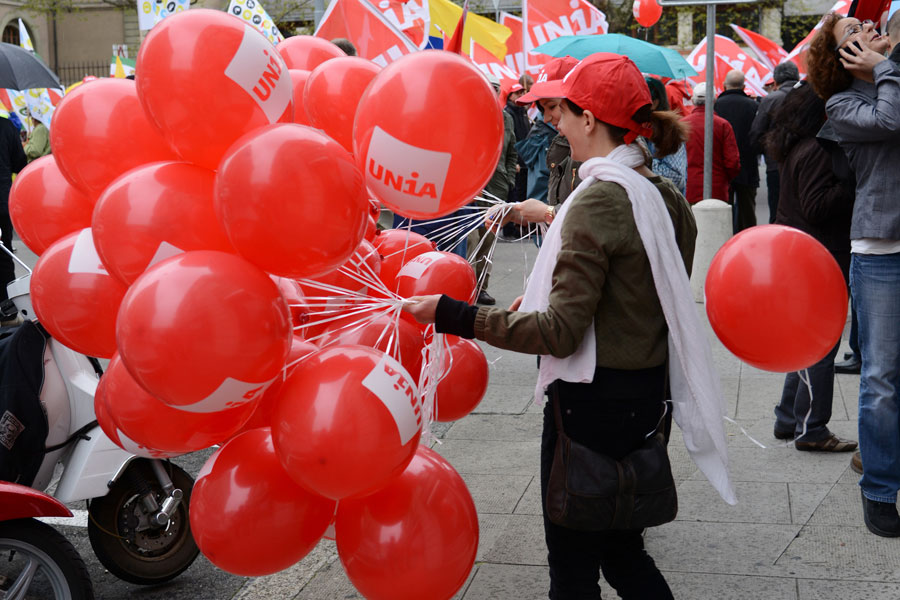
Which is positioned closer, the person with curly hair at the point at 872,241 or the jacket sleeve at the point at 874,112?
the jacket sleeve at the point at 874,112

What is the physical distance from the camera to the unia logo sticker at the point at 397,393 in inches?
100

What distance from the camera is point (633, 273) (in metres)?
2.91

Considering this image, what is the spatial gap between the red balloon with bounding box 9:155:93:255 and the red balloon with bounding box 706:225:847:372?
2.01 m

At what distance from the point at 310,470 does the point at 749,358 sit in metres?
1.39

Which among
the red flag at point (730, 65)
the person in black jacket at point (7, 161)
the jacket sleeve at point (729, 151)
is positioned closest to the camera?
the person in black jacket at point (7, 161)

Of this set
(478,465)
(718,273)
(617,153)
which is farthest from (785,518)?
(617,153)

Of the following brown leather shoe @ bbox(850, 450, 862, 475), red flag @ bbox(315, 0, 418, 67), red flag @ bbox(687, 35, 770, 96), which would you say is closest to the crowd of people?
brown leather shoe @ bbox(850, 450, 862, 475)

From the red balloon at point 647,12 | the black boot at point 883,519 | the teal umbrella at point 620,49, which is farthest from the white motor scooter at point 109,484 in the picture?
the red balloon at point 647,12

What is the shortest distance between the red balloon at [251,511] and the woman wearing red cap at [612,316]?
1.92 ft

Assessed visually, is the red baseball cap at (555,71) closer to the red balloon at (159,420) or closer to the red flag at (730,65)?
the red balloon at (159,420)

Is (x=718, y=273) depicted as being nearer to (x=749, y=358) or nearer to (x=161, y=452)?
(x=749, y=358)

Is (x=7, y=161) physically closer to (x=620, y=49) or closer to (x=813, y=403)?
(x=620, y=49)

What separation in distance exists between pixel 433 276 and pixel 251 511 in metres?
0.99

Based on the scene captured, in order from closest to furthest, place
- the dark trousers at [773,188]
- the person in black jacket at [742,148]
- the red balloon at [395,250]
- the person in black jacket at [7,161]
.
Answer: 1. the red balloon at [395,250]
2. the person in black jacket at [7,161]
3. the dark trousers at [773,188]
4. the person in black jacket at [742,148]
